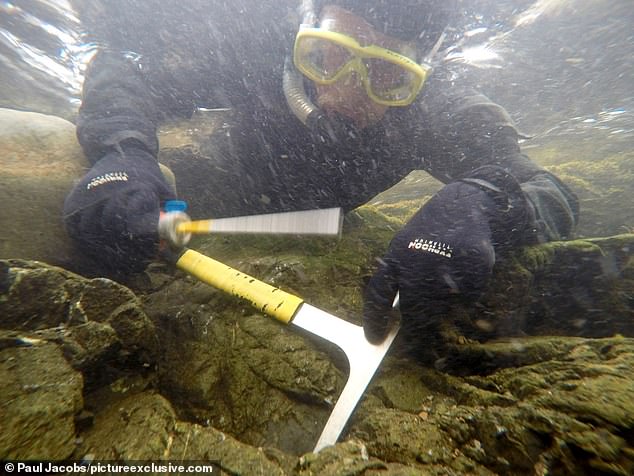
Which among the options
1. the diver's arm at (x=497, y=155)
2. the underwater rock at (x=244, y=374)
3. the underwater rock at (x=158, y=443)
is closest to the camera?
the underwater rock at (x=158, y=443)

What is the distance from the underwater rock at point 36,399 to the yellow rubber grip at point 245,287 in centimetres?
87

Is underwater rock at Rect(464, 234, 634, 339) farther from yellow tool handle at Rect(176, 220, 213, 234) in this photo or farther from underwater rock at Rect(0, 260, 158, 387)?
underwater rock at Rect(0, 260, 158, 387)

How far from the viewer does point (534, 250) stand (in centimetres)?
225

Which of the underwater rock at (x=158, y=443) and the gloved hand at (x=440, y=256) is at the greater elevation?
the gloved hand at (x=440, y=256)

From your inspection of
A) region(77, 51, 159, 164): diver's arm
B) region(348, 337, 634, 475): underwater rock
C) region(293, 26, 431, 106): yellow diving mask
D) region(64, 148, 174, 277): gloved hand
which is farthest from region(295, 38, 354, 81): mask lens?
region(348, 337, 634, 475): underwater rock

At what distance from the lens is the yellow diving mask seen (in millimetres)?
2346

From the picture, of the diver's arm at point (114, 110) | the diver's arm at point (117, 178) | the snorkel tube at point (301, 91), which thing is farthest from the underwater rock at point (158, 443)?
the snorkel tube at point (301, 91)

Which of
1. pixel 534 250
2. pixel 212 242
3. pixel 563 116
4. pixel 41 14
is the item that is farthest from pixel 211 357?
pixel 563 116

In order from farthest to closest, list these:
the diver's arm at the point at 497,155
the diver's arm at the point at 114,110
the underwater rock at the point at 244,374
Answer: the diver's arm at the point at 497,155, the diver's arm at the point at 114,110, the underwater rock at the point at 244,374

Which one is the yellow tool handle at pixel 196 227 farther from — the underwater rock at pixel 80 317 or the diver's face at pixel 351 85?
the diver's face at pixel 351 85

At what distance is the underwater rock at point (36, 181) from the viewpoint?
222 centimetres

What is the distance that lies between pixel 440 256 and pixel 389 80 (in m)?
1.75

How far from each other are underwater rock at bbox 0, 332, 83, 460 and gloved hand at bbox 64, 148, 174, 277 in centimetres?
72

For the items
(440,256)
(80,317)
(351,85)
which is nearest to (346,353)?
(440,256)
